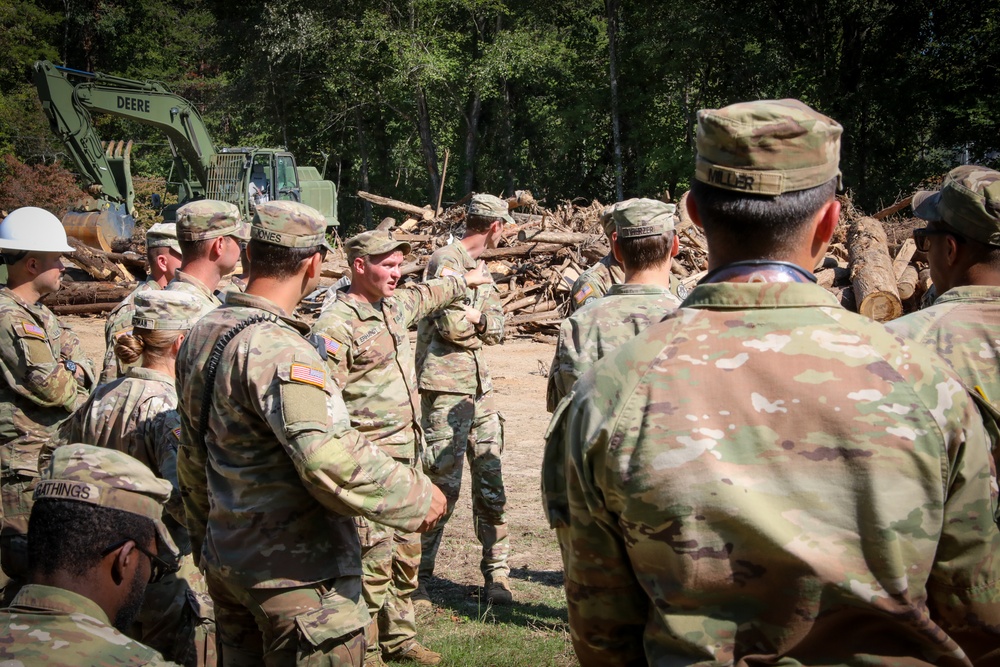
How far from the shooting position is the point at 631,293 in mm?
4355

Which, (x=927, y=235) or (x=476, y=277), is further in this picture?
(x=476, y=277)

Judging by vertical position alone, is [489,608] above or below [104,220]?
above

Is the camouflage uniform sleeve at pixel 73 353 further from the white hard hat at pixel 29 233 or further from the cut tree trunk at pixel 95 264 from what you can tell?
the cut tree trunk at pixel 95 264

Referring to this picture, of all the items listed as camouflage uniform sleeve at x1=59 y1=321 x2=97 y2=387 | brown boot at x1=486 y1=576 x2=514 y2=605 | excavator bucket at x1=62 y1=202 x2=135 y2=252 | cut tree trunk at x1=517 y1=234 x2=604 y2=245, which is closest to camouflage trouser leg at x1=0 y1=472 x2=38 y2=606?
camouflage uniform sleeve at x1=59 y1=321 x2=97 y2=387

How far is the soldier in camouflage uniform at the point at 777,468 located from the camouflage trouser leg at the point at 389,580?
310 cm

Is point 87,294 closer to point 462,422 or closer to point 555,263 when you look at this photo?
point 555,263

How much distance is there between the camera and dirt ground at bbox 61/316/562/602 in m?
6.46

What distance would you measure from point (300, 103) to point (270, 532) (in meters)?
36.1

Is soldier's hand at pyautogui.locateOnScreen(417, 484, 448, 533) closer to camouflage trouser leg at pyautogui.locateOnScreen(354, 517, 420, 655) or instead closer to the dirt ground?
camouflage trouser leg at pyautogui.locateOnScreen(354, 517, 420, 655)

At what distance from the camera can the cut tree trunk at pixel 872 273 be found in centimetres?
1245

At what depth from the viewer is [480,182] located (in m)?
36.7

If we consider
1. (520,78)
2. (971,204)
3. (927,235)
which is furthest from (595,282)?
(520,78)

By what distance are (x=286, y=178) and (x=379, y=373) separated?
55.1 ft

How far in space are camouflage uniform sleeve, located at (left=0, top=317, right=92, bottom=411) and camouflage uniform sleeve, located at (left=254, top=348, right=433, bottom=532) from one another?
8.81 ft
